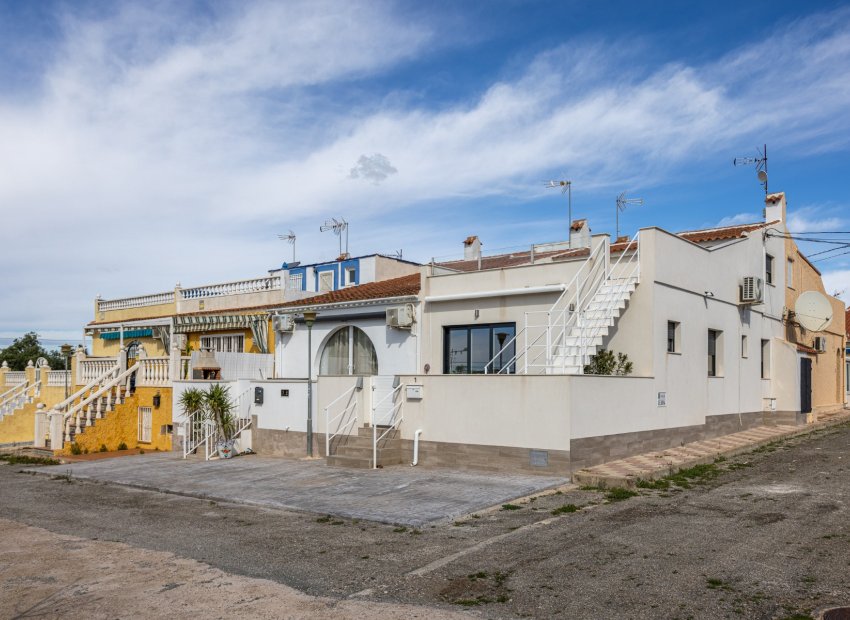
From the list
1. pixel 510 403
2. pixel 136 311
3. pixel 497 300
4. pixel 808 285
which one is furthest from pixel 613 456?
pixel 136 311

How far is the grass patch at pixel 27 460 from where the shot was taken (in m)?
19.7

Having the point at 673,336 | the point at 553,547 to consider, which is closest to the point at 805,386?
the point at 673,336

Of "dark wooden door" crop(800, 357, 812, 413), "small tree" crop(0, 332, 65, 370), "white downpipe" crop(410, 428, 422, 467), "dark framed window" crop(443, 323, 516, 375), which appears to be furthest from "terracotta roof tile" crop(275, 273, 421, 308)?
"small tree" crop(0, 332, 65, 370)

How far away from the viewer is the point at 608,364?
54.6 ft

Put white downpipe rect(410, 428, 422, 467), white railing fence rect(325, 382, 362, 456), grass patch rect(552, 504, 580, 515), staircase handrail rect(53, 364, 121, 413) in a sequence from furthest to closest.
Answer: staircase handrail rect(53, 364, 121, 413) < white railing fence rect(325, 382, 362, 456) < white downpipe rect(410, 428, 422, 467) < grass patch rect(552, 504, 580, 515)

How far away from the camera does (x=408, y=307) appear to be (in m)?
20.2

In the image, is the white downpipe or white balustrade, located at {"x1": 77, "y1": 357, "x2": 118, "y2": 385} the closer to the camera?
the white downpipe

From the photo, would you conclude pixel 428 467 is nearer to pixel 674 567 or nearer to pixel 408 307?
pixel 408 307

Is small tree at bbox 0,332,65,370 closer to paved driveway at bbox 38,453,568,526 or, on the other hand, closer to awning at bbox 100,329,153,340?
awning at bbox 100,329,153,340

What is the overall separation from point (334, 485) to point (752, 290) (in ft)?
46.7

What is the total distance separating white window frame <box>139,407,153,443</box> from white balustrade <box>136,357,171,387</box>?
84cm

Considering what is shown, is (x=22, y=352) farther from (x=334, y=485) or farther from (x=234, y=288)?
(x=334, y=485)

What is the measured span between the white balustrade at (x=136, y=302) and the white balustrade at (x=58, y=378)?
14.3 feet

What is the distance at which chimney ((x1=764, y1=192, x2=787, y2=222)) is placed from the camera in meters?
25.0
